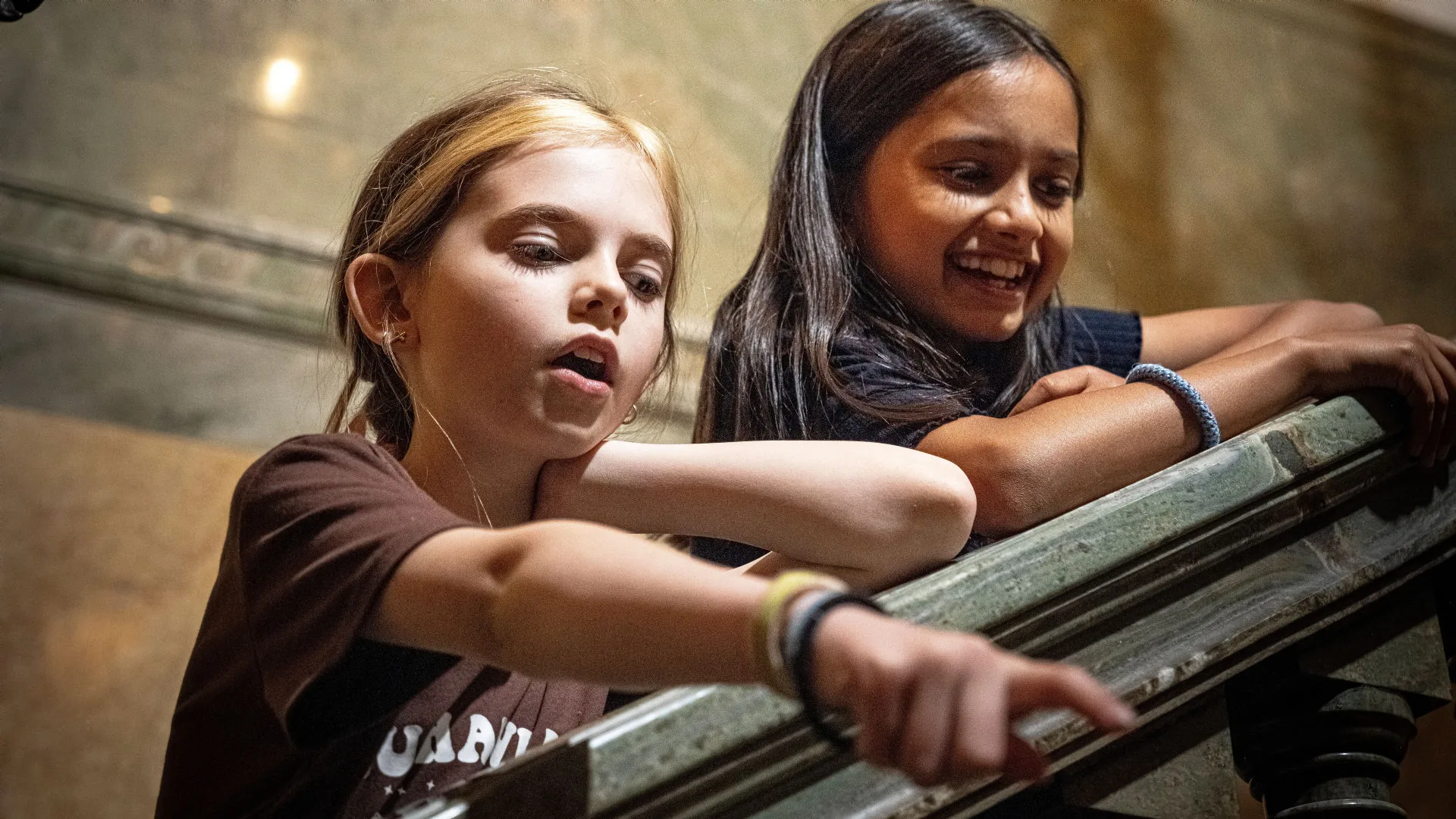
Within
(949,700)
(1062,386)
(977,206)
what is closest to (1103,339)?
(977,206)

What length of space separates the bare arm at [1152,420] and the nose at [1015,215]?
0.31 meters

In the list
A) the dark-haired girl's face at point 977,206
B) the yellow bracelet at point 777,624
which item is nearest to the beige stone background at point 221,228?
the dark-haired girl's face at point 977,206

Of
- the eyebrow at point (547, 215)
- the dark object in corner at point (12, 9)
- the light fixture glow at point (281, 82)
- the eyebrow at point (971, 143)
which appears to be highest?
the dark object in corner at point (12, 9)

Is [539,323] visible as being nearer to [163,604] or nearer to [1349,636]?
[1349,636]

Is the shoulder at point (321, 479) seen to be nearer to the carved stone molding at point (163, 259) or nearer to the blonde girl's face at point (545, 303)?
the blonde girl's face at point (545, 303)

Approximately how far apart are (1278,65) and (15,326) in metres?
3.30

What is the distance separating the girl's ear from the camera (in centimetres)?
131

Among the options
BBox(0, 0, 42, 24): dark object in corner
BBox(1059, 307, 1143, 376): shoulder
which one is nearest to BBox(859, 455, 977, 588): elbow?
BBox(1059, 307, 1143, 376): shoulder

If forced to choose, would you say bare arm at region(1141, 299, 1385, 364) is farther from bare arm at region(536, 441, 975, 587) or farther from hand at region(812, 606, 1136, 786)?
hand at region(812, 606, 1136, 786)

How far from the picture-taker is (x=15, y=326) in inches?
101

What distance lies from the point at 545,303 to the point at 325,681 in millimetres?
404

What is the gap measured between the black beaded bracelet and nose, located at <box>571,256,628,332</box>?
0.54 metres

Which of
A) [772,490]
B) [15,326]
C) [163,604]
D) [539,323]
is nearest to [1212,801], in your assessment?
[772,490]

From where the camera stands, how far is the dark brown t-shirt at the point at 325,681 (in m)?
0.94
